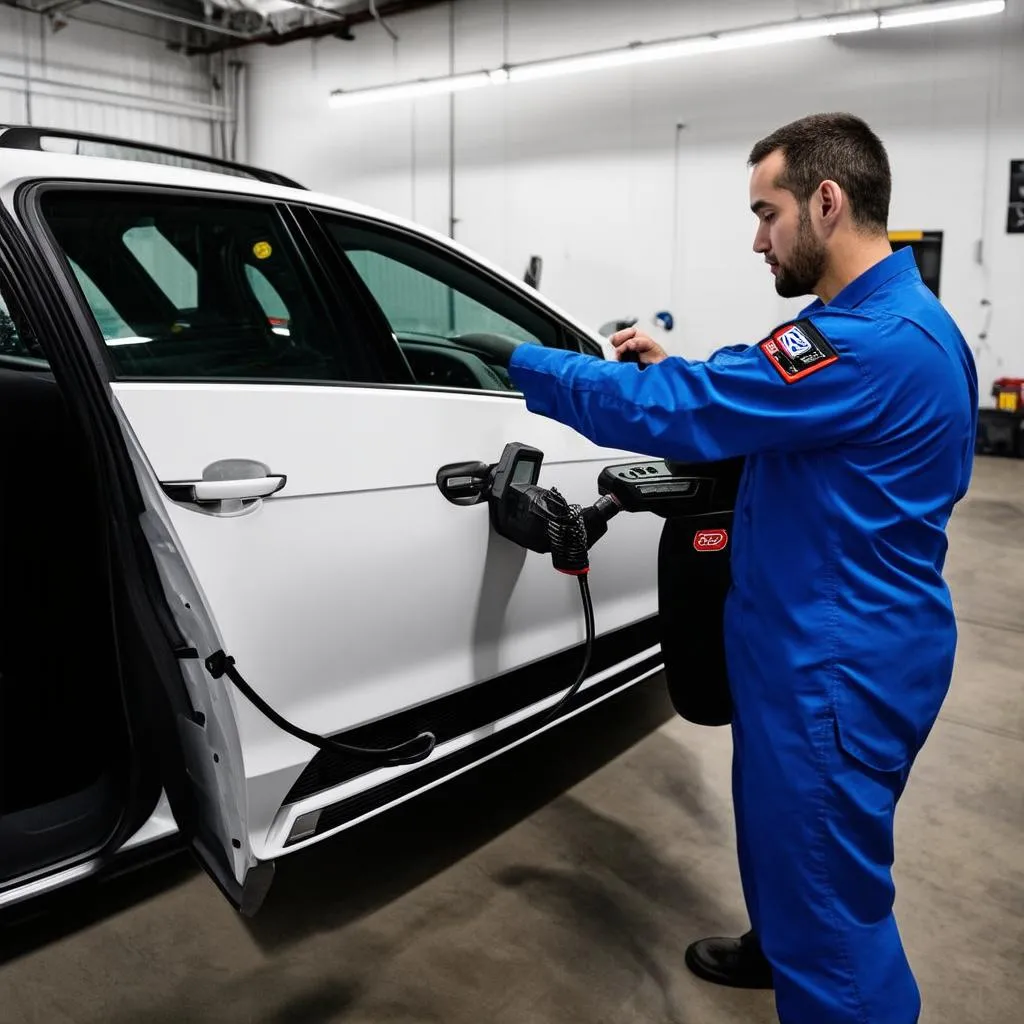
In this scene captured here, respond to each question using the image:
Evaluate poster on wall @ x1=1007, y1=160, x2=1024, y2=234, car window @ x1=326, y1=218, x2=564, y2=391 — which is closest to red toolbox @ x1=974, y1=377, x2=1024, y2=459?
poster on wall @ x1=1007, y1=160, x2=1024, y2=234

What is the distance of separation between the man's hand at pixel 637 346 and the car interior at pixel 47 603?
1017mm

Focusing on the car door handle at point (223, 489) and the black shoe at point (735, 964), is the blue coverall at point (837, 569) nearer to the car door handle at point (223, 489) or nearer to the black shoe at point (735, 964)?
the black shoe at point (735, 964)

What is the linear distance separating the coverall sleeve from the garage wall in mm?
10014

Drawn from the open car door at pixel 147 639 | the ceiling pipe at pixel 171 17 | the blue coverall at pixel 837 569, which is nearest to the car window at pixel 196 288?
the open car door at pixel 147 639

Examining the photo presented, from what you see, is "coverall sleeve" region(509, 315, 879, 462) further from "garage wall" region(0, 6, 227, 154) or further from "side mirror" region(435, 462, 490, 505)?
"garage wall" region(0, 6, 227, 154)

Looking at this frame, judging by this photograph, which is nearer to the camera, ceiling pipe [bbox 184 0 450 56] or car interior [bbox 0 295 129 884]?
car interior [bbox 0 295 129 884]

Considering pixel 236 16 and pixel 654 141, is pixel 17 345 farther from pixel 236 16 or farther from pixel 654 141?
pixel 236 16

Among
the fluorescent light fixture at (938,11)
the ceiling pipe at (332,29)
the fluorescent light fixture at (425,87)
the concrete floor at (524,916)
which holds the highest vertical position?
the ceiling pipe at (332,29)

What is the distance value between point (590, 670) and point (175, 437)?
1.19 metres

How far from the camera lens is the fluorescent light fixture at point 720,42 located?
6578 mm

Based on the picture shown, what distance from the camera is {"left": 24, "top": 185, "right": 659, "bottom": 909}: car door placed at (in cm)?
144

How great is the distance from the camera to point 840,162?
1.35 metres

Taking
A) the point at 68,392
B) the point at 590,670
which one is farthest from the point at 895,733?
the point at 68,392

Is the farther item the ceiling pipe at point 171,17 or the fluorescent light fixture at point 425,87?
the ceiling pipe at point 171,17
